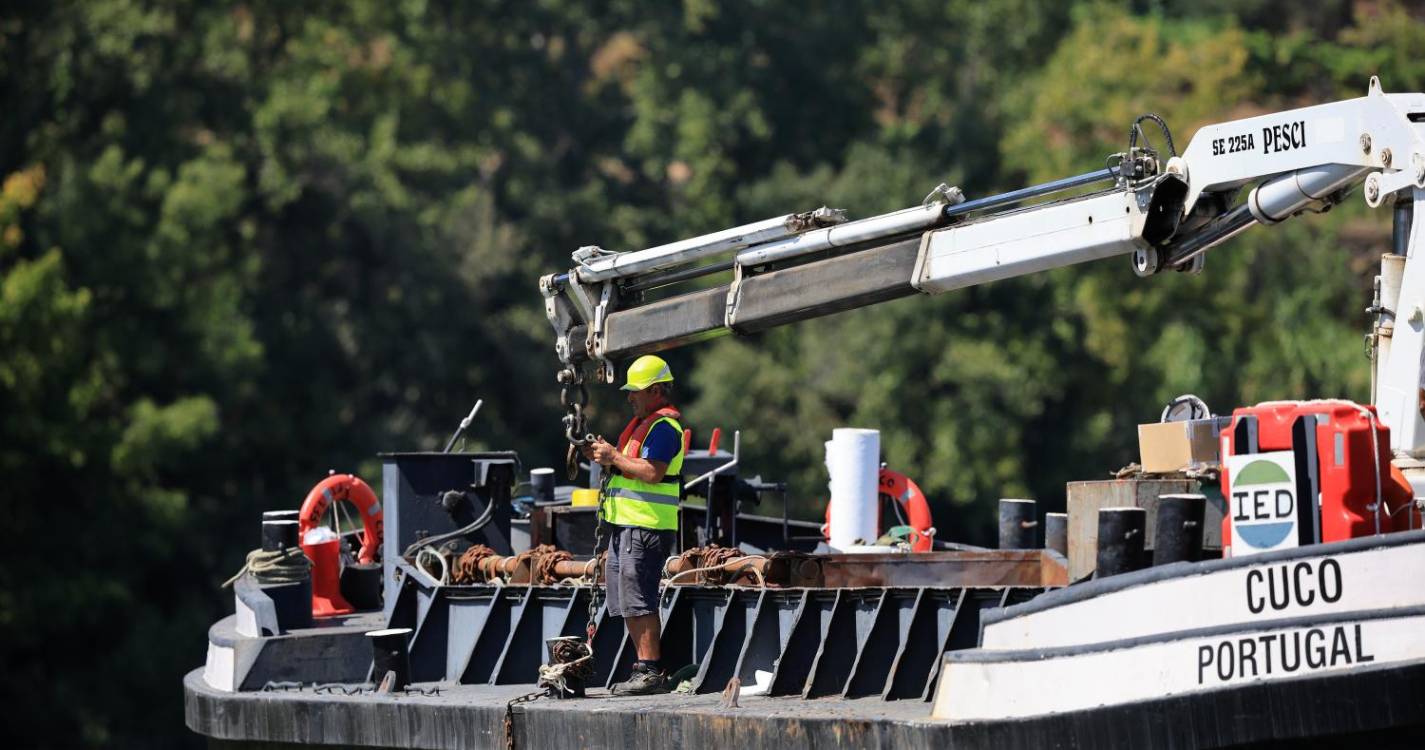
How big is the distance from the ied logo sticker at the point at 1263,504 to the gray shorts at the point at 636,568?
9.96ft

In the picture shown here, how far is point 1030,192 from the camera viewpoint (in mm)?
9969

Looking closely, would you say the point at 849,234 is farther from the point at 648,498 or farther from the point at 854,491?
the point at 854,491

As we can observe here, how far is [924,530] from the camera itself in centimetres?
1345

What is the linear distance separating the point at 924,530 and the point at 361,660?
3514mm

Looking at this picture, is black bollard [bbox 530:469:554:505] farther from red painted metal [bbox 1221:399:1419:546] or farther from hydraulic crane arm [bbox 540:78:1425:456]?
red painted metal [bbox 1221:399:1419:546]

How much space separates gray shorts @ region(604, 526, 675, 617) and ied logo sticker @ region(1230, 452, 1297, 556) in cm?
304

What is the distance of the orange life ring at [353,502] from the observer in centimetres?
1449

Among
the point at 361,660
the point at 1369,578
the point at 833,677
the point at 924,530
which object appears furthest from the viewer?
→ the point at 924,530

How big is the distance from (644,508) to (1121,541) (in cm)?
254

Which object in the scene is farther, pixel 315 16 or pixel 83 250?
pixel 315 16

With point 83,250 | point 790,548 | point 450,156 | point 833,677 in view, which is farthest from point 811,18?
point 833,677

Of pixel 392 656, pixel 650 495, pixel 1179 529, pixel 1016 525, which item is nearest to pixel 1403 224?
pixel 1179 529

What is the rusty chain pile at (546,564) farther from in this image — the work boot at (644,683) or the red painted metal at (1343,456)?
the red painted metal at (1343,456)

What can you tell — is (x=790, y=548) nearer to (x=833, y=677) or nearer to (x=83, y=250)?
(x=833, y=677)
